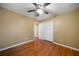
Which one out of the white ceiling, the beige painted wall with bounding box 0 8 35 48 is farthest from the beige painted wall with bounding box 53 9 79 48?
the beige painted wall with bounding box 0 8 35 48

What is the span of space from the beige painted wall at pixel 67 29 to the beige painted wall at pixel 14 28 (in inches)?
23.2

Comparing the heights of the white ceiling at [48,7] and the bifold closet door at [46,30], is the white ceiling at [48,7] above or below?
above

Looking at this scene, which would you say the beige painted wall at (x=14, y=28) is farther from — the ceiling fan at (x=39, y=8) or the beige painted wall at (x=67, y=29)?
the beige painted wall at (x=67, y=29)

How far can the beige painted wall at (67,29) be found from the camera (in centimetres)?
178

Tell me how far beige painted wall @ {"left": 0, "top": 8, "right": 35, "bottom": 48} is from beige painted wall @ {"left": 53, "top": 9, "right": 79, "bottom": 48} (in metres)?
0.59

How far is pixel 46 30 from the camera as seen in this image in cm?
194

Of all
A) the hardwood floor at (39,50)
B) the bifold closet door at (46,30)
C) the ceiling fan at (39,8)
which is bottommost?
the hardwood floor at (39,50)

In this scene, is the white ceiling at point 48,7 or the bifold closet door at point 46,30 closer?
the white ceiling at point 48,7

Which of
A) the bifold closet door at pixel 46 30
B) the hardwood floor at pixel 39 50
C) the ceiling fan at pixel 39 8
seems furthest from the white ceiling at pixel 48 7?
the hardwood floor at pixel 39 50

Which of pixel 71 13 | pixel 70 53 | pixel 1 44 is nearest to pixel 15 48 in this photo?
pixel 1 44

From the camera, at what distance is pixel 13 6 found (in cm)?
173

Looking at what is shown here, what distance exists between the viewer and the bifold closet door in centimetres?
190

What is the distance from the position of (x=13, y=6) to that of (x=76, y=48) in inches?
63.6

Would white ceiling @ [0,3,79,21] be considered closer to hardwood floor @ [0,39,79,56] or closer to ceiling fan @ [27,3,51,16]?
ceiling fan @ [27,3,51,16]
